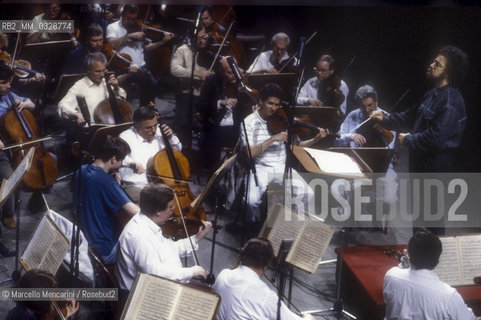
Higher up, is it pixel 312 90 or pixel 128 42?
pixel 128 42

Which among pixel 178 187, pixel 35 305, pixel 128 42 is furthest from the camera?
pixel 128 42

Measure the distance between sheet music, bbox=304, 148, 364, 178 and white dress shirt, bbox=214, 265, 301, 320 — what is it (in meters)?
1.21

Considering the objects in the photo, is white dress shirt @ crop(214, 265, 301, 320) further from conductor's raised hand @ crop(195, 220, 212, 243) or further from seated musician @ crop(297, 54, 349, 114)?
seated musician @ crop(297, 54, 349, 114)

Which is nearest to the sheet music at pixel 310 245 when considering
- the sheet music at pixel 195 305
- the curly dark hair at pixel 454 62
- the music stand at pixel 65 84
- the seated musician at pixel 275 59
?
the sheet music at pixel 195 305

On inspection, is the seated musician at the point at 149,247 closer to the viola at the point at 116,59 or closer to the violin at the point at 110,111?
the violin at the point at 110,111

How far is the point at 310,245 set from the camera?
3.67m

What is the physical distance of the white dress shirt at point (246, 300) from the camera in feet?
9.76

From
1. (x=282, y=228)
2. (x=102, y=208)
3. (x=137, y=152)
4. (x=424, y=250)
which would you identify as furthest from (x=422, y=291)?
(x=137, y=152)

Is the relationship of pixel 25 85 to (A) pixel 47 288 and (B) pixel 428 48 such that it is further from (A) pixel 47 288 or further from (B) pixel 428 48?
(B) pixel 428 48

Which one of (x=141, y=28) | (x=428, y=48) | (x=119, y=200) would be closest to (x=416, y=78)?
(x=428, y=48)

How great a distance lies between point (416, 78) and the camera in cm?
682

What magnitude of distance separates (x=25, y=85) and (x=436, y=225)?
4339mm

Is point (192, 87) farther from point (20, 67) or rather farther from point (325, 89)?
point (20, 67)

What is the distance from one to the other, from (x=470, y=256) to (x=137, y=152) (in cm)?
271
